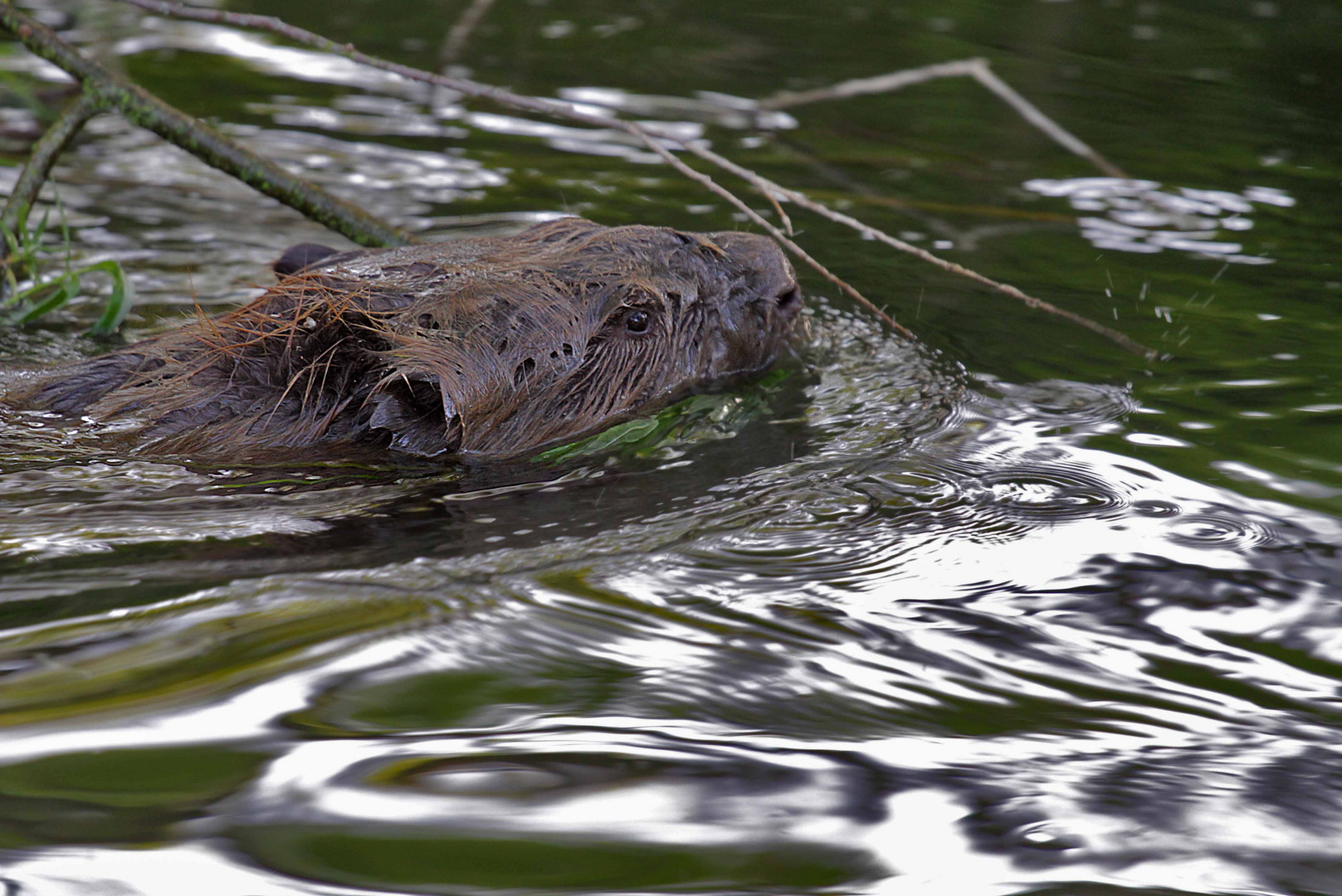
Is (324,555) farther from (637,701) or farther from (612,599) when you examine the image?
(637,701)

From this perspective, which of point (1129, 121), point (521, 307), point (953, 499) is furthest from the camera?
point (1129, 121)

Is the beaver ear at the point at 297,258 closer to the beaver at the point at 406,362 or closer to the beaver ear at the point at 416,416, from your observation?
the beaver at the point at 406,362

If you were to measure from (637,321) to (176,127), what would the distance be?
5.52 ft

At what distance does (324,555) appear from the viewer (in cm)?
265

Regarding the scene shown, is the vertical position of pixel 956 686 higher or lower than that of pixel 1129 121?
lower

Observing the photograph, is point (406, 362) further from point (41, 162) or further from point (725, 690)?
point (41, 162)

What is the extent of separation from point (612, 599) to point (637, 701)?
13.4 inches

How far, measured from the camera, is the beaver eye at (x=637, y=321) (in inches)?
139

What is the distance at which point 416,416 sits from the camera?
321 cm

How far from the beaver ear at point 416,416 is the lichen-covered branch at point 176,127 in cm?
112

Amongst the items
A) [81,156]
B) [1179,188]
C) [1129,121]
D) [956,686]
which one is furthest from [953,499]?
[81,156]

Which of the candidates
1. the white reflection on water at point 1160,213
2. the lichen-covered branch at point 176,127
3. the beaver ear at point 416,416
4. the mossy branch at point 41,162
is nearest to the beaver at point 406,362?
the beaver ear at point 416,416

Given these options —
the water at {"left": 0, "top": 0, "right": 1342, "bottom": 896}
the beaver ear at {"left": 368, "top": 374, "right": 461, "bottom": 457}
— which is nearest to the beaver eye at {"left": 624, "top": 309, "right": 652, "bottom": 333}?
the water at {"left": 0, "top": 0, "right": 1342, "bottom": 896}

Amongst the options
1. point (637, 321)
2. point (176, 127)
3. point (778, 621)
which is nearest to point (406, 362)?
point (637, 321)
